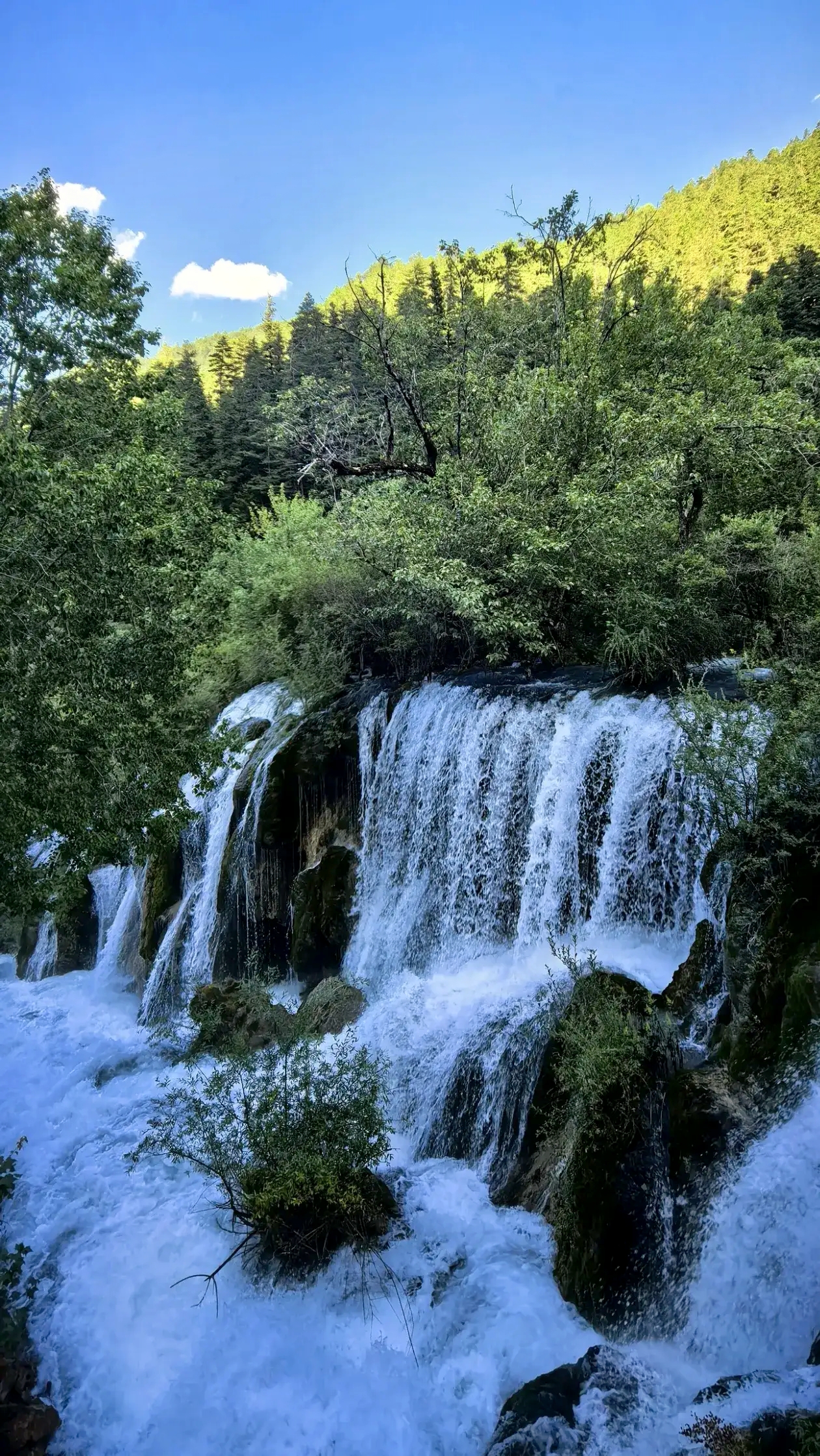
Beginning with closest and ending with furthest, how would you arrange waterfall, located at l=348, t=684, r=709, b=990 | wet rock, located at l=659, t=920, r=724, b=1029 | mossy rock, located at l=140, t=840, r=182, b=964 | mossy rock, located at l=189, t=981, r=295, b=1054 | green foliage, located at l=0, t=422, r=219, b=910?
wet rock, located at l=659, t=920, r=724, b=1029
green foliage, located at l=0, t=422, r=219, b=910
waterfall, located at l=348, t=684, r=709, b=990
mossy rock, located at l=189, t=981, r=295, b=1054
mossy rock, located at l=140, t=840, r=182, b=964

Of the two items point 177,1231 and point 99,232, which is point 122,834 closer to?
point 177,1231

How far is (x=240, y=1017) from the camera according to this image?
35.9ft

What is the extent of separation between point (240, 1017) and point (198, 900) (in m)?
4.44

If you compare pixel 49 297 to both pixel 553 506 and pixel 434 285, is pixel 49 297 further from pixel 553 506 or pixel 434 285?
pixel 434 285

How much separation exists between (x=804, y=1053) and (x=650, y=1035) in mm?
1271

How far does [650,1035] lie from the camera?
651cm

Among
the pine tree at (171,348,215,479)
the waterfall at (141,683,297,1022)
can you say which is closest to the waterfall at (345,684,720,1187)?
the waterfall at (141,683,297,1022)

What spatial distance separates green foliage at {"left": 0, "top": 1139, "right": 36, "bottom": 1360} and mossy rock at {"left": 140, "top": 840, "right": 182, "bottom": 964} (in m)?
7.72

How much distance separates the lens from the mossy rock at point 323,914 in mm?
12906

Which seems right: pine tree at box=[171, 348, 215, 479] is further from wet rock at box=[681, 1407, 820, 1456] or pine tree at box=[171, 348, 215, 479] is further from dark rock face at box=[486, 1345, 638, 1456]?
wet rock at box=[681, 1407, 820, 1456]

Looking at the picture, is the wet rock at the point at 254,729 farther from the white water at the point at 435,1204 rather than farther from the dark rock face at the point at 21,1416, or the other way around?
the dark rock face at the point at 21,1416

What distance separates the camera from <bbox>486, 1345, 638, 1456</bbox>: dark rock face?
16.3ft

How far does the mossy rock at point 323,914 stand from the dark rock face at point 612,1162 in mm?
6284

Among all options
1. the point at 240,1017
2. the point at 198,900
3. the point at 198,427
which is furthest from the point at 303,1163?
the point at 198,427
